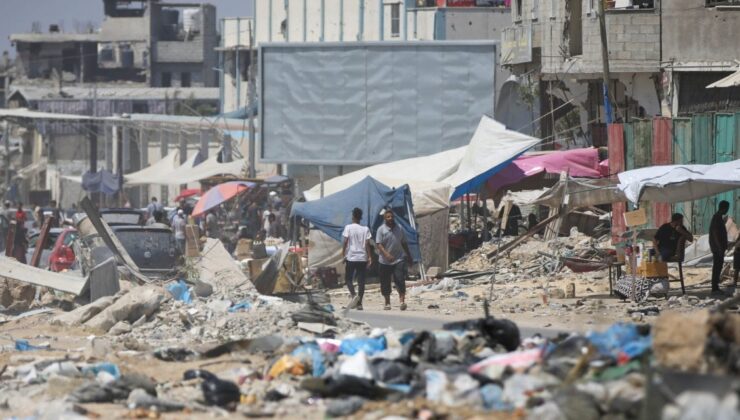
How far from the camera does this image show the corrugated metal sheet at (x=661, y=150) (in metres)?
26.7

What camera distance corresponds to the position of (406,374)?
12125 millimetres

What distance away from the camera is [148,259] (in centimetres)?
2608

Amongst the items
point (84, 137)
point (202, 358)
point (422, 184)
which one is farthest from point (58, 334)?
point (84, 137)

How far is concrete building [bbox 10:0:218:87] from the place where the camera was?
10244cm

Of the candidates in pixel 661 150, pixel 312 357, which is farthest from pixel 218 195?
pixel 312 357

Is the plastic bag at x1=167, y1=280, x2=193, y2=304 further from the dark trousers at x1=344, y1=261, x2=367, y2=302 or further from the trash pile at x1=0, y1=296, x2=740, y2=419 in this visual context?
the trash pile at x1=0, y1=296, x2=740, y2=419

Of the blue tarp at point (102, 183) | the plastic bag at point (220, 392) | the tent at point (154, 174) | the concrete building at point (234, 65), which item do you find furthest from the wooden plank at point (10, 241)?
the concrete building at point (234, 65)

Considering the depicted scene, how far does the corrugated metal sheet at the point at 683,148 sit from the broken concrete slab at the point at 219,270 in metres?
9.02

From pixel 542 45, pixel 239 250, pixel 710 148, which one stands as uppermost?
pixel 542 45

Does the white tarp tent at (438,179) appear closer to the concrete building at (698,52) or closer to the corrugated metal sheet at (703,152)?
the concrete building at (698,52)

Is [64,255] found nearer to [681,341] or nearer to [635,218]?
[635,218]

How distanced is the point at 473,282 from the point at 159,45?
80809mm

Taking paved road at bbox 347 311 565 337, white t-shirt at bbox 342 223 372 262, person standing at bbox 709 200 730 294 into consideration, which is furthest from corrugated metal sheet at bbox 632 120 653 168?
paved road at bbox 347 311 565 337

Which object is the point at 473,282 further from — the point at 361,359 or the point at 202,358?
the point at 361,359
